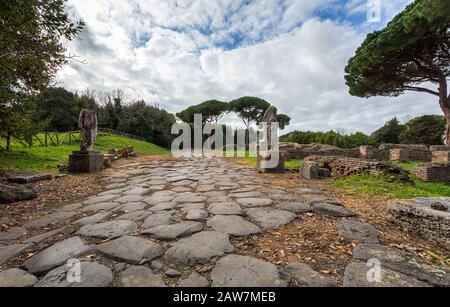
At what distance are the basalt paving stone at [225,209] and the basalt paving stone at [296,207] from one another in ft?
2.09

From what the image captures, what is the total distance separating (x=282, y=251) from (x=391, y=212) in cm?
180

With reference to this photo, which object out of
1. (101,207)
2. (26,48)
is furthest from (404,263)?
(26,48)

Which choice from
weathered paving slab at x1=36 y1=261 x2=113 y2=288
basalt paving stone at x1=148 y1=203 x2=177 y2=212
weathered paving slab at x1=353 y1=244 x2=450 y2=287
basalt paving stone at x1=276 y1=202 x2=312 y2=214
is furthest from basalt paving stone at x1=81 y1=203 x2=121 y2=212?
weathered paving slab at x1=353 y1=244 x2=450 y2=287

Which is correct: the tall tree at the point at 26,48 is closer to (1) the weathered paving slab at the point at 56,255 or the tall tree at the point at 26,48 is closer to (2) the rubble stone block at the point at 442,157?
(1) the weathered paving slab at the point at 56,255

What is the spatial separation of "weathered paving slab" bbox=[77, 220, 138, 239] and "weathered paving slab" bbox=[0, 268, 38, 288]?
63 cm

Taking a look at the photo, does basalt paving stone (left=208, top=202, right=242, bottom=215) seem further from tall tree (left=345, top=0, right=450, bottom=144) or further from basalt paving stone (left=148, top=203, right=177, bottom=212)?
tall tree (left=345, top=0, right=450, bottom=144)

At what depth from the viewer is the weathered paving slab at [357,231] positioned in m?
2.13

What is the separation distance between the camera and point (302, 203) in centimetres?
332

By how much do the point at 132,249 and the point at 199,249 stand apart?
0.59 meters

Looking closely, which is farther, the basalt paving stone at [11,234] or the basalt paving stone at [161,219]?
the basalt paving stone at [161,219]

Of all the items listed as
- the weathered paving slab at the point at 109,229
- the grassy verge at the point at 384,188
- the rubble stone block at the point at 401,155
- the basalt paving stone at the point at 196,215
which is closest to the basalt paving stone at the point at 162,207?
the basalt paving stone at the point at 196,215

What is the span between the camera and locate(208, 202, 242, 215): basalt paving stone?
9.40 ft
